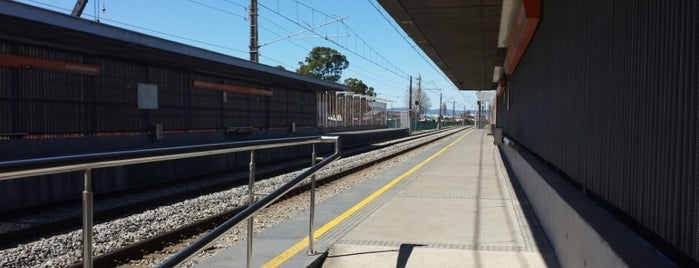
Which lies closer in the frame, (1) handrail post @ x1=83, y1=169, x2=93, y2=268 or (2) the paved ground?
(1) handrail post @ x1=83, y1=169, x2=93, y2=268

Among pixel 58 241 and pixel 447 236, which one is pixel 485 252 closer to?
pixel 447 236

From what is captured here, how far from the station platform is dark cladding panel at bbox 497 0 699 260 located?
1.11 m

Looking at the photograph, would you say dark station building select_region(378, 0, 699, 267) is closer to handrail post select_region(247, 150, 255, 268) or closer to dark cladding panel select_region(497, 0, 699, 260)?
dark cladding panel select_region(497, 0, 699, 260)

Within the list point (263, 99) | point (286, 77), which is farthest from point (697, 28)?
point (263, 99)

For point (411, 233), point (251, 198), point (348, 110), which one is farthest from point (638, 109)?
point (348, 110)

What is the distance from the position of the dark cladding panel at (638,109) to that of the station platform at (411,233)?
1.11 meters

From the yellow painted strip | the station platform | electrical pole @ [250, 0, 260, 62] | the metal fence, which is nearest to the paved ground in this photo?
the station platform

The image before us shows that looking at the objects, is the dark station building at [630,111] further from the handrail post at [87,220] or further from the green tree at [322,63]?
the green tree at [322,63]

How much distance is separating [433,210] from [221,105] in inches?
617

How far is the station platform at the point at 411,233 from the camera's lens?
4973 mm

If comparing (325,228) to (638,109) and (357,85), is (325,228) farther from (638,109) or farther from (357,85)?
(357,85)

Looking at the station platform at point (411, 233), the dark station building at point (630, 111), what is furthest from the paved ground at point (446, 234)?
the dark station building at point (630, 111)

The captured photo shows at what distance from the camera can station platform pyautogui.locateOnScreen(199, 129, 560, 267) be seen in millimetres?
4973

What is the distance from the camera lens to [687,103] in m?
2.44
